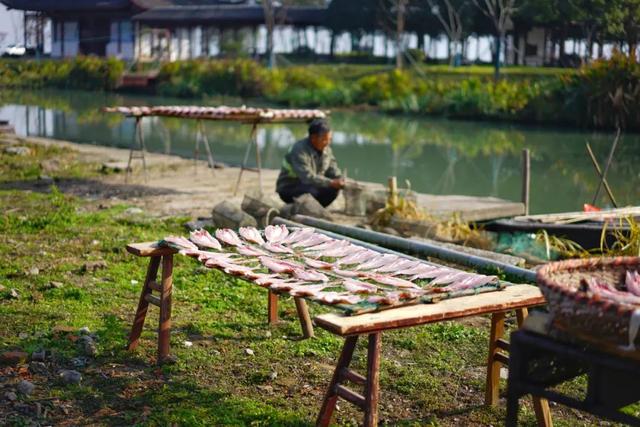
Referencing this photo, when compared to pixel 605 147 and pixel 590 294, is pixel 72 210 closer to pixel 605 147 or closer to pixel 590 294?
pixel 590 294

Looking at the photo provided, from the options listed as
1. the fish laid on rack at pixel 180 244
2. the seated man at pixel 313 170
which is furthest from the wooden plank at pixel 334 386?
the seated man at pixel 313 170

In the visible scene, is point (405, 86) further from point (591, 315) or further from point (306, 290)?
point (591, 315)

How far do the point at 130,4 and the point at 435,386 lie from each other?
142ft

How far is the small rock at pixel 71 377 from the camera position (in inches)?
170

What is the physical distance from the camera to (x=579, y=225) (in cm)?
842

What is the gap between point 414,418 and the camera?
412cm

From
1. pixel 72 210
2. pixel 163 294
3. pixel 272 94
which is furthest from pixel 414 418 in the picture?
pixel 272 94

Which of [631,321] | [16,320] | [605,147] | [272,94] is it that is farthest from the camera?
[272,94]

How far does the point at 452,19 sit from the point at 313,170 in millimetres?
29490

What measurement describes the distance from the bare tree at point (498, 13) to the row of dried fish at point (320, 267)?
29637 mm

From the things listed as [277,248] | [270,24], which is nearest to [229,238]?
[277,248]

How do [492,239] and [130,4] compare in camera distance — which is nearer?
[492,239]

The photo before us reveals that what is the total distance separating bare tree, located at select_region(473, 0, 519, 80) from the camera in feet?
114

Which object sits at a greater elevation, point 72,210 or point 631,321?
point 631,321
